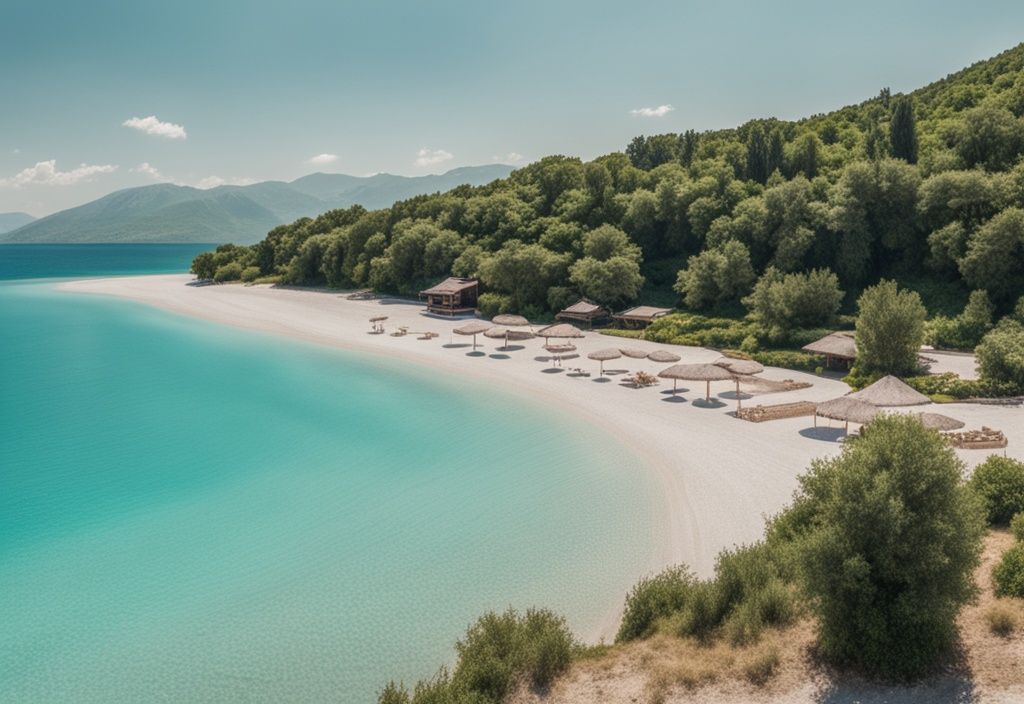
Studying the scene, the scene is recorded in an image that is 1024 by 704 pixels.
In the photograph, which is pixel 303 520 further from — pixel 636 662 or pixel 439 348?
pixel 439 348

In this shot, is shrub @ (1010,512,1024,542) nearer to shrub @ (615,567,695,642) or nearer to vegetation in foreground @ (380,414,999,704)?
vegetation in foreground @ (380,414,999,704)

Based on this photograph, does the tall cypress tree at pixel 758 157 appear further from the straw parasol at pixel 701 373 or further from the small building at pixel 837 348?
the straw parasol at pixel 701 373

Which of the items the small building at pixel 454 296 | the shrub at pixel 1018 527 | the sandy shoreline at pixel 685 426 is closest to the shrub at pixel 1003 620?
the shrub at pixel 1018 527

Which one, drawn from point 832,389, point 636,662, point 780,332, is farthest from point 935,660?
point 780,332

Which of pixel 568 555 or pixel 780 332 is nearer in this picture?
pixel 568 555

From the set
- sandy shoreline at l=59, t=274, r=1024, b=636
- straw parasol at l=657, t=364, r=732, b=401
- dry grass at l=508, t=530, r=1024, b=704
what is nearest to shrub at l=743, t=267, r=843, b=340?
sandy shoreline at l=59, t=274, r=1024, b=636

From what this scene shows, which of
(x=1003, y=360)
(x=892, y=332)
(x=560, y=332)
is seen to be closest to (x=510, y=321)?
(x=560, y=332)

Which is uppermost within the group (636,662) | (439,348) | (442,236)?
(442,236)
